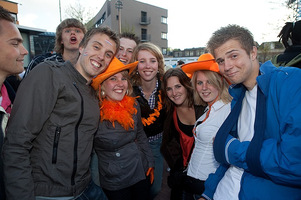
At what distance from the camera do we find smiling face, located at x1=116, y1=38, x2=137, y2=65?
10.6 ft

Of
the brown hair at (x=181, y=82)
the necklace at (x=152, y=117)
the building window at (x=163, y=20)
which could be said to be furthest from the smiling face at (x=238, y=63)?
the building window at (x=163, y=20)

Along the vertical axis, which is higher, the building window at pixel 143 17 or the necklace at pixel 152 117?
the building window at pixel 143 17

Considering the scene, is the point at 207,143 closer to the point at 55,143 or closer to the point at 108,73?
the point at 108,73

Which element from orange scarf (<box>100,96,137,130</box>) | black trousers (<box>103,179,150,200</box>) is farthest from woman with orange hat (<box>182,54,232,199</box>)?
orange scarf (<box>100,96,137,130</box>)

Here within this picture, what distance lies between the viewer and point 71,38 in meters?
3.04

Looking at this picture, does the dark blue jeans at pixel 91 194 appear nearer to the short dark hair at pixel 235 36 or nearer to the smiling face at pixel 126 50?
the short dark hair at pixel 235 36

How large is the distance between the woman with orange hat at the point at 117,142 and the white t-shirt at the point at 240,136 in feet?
3.17

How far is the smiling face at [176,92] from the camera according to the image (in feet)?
9.00

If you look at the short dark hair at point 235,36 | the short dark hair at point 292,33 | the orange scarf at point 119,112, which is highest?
the short dark hair at point 292,33

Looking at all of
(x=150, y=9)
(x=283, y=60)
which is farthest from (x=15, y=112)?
(x=150, y=9)

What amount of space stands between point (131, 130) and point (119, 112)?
267 mm

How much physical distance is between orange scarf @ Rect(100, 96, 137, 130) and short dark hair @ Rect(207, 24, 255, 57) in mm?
1221

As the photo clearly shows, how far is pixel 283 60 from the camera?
8.32ft

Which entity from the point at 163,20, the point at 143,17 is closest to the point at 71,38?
the point at 143,17
